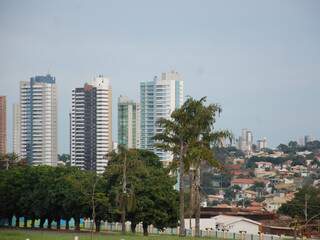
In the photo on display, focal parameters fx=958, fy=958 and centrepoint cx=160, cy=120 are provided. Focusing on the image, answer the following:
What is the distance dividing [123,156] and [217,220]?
111ft

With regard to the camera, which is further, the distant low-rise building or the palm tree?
the distant low-rise building

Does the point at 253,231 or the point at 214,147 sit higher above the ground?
the point at 214,147

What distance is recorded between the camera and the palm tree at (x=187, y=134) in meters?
50.8

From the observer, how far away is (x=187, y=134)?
168ft

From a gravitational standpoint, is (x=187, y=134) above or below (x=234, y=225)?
above

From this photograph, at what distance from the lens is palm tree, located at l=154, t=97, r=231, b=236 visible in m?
50.8

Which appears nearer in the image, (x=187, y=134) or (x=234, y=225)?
(x=187, y=134)

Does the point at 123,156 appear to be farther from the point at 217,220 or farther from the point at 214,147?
the point at 217,220

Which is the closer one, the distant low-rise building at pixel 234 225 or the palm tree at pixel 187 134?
the palm tree at pixel 187 134

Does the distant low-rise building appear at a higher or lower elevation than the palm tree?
lower

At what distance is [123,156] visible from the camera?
198 feet

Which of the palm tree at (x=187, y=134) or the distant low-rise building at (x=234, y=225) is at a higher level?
the palm tree at (x=187, y=134)

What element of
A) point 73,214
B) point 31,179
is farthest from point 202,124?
point 31,179

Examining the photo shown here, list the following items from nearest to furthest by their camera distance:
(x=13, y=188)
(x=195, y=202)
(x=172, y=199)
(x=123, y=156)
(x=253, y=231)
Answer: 1. (x=195, y=202)
2. (x=123, y=156)
3. (x=172, y=199)
4. (x=13, y=188)
5. (x=253, y=231)
